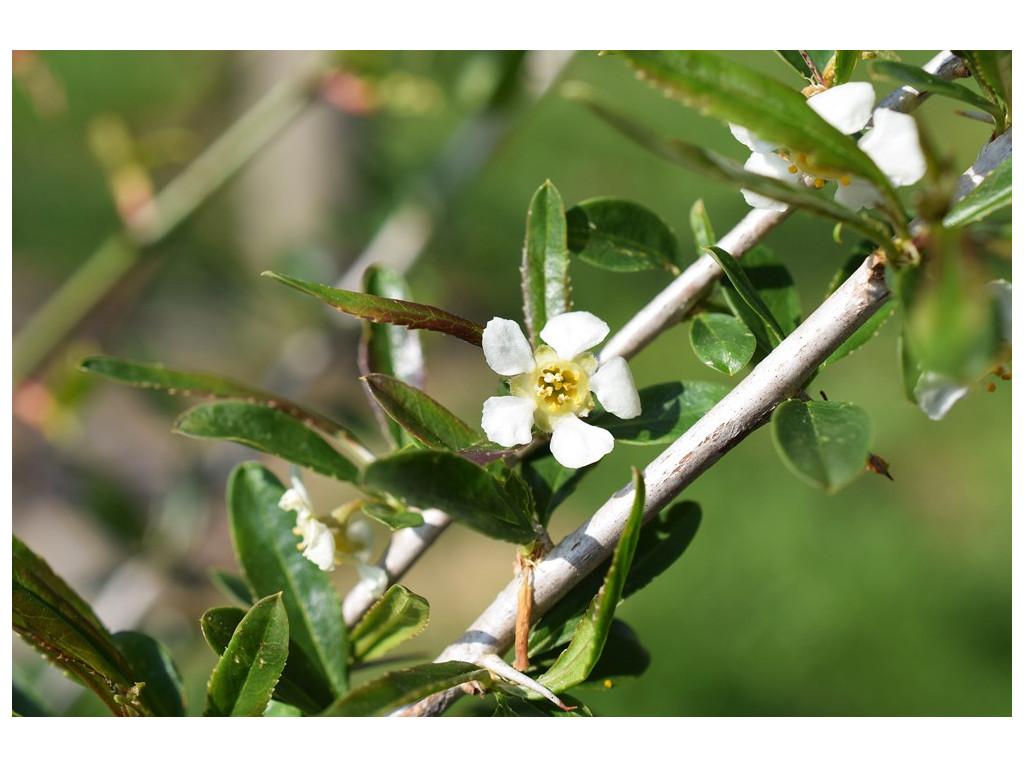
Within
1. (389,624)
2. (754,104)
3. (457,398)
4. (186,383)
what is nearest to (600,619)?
(389,624)

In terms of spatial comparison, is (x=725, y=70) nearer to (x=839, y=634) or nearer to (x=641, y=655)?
(x=641, y=655)

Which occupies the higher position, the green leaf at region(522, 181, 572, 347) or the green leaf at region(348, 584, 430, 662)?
the green leaf at region(522, 181, 572, 347)

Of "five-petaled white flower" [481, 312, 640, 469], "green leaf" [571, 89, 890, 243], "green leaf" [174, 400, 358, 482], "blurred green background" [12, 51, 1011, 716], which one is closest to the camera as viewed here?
"green leaf" [571, 89, 890, 243]

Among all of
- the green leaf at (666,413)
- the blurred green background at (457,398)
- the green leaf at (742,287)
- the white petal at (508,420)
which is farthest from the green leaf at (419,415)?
the blurred green background at (457,398)

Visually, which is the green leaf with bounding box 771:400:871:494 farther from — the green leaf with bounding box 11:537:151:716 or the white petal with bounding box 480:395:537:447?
the green leaf with bounding box 11:537:151:716

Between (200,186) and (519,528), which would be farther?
(200,186)

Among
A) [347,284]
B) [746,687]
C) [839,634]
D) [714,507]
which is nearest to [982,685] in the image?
[839,634]

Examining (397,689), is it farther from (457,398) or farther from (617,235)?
(457,398)

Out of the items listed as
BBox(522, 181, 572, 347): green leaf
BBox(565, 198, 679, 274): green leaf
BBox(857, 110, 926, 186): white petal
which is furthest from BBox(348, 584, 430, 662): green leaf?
BBox(857, 110, 926, 186): white petal
